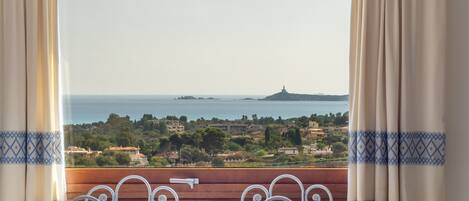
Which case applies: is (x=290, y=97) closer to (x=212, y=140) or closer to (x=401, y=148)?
(x=212, y=140)

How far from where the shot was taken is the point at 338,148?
8.28 ft

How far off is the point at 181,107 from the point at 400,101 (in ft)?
3.35

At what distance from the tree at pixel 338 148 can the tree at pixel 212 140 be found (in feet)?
1.80

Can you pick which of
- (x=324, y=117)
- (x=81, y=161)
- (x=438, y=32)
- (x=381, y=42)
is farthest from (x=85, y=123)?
(x=438, y=32)

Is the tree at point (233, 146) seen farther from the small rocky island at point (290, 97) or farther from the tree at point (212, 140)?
the small rocky island at point (290, 97)

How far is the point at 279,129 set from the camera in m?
2.53

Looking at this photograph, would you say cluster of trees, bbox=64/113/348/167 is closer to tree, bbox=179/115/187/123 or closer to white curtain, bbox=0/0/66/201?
tree, bbox=179/115/187/123

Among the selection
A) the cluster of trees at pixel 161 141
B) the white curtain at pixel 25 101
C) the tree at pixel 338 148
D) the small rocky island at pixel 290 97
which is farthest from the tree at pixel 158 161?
the tree at pixel 338 148

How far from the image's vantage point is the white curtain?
2.20 meters

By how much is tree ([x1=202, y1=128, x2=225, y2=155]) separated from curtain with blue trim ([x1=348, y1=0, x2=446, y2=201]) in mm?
652

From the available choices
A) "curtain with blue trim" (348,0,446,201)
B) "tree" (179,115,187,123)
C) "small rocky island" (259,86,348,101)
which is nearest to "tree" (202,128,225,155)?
"tree" (179,115,187,123)

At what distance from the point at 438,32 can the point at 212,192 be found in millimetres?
1261

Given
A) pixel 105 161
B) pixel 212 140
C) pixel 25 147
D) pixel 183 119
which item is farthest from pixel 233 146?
pixel 25 147

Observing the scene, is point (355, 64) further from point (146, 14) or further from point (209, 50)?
point (146, 14)
